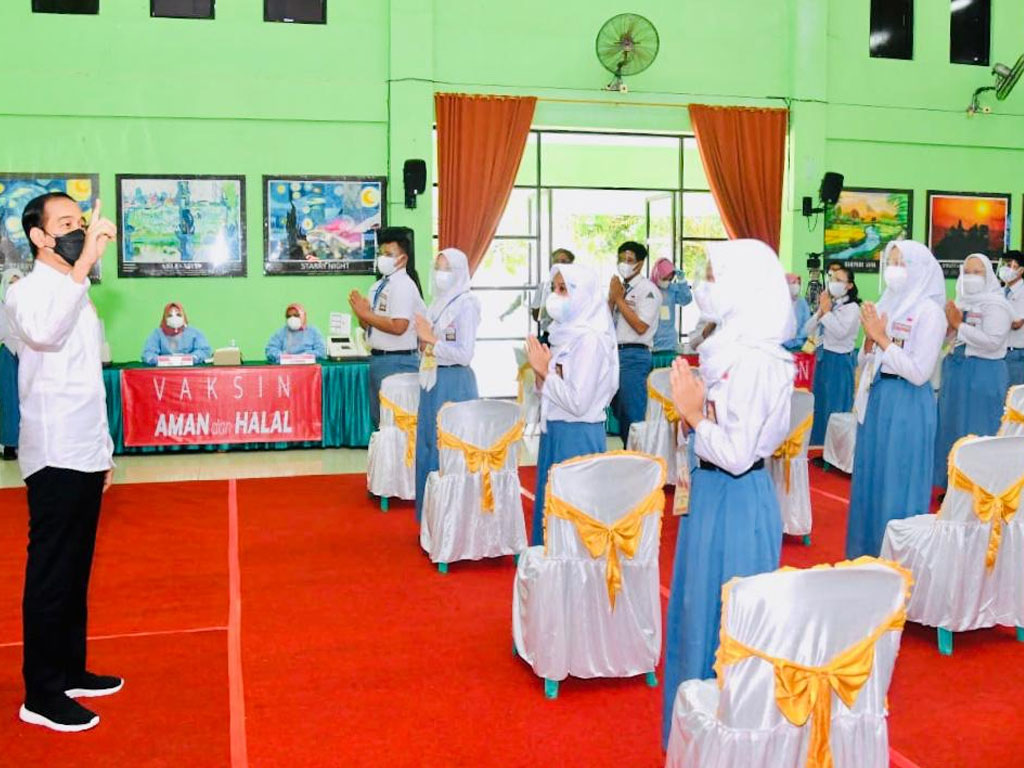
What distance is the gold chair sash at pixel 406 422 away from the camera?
6369mm

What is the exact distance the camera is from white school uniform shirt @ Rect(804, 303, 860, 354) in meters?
8.28

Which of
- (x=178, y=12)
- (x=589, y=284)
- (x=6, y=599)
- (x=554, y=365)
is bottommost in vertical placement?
(x=6, y=599)

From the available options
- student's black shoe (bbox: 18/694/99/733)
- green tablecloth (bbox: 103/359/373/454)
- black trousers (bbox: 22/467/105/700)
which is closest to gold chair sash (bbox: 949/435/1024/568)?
black trousers (bbox: 22/467/105/700)

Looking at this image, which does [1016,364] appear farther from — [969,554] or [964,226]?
[964,226]

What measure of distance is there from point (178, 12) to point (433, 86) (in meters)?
2.47

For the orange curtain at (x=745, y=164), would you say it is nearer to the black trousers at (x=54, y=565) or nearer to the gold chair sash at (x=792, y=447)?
the gold chair sash at (x=792, y=447)

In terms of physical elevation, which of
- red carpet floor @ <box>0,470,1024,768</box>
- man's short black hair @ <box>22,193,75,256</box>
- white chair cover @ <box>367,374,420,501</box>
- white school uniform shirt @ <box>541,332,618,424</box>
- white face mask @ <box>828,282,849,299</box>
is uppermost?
man's short black hair @ <box>22,193,75,256</box>

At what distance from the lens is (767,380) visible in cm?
261

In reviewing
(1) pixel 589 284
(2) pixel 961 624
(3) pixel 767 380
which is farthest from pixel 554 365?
(2) pixel 961 624

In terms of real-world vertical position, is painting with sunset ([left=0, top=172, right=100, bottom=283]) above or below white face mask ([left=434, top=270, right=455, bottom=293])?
above

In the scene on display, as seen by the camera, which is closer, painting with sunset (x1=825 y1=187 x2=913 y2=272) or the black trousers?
the black trousers

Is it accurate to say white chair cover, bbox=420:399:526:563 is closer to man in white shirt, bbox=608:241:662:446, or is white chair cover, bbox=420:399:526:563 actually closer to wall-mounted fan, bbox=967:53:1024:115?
man in white shirt, bbox=608:241:662:446

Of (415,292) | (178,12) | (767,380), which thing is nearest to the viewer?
(767,380)

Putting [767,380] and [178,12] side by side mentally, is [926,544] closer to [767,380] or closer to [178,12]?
[767,380]
